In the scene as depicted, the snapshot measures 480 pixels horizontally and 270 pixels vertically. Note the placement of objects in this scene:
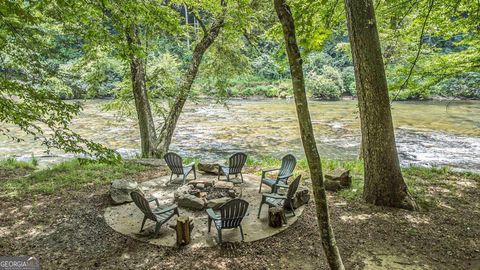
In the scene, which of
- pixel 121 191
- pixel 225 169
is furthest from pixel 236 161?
pixel 121 191

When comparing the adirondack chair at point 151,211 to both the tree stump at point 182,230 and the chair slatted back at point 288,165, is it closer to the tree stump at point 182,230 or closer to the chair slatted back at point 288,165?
the tree stump at point 182,230

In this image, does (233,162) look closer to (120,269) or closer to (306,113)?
(120,269)

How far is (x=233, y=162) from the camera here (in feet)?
22.5

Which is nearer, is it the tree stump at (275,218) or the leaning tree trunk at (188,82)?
the tree stump at (275,218)

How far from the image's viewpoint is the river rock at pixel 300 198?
5.68 m

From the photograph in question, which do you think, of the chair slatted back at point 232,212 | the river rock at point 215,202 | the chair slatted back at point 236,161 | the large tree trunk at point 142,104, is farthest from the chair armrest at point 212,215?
the large tree trunk at point 142,104

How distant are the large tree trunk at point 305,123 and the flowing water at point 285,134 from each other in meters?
6.69

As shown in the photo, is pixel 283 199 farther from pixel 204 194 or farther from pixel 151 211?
pixel 151 211

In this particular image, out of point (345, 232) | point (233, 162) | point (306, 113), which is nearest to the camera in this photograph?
point (306, 113)

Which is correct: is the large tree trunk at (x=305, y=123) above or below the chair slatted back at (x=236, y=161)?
above

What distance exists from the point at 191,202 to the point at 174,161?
1.62 metres

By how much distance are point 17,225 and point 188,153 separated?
8.03 meters

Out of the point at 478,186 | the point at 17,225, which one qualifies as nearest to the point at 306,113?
the point at 17,225

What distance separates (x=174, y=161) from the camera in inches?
275
